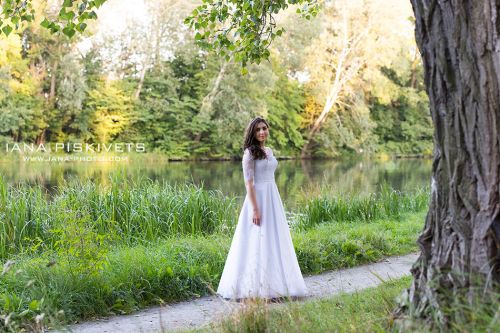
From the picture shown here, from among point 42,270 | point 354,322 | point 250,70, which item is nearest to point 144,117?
point 250,70

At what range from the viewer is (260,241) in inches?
203

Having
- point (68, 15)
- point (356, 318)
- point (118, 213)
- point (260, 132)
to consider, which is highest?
point (68, 15)

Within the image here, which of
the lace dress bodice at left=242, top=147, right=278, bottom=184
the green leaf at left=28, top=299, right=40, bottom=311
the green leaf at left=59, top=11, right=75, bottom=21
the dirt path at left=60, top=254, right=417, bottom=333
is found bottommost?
the dirt path at left=60, top=254, right=417, bottom=333

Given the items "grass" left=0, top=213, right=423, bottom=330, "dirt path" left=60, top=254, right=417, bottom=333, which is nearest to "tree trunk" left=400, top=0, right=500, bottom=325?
"dirt path" left=60, top=254, right=417, bottom=333

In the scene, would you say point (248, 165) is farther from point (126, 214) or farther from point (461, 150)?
point (126, 214)

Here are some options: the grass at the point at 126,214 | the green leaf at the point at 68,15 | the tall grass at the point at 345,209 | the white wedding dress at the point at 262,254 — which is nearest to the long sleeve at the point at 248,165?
the white wedding dress at the point at 262,254

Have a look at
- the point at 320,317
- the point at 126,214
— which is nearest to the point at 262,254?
the point at 320,317

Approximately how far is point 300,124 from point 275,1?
31.8 meters

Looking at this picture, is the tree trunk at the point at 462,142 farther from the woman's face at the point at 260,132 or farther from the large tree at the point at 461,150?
the woman's face at the point at 260,132

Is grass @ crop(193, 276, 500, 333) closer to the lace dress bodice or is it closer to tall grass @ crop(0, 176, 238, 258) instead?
the lace dress bodice

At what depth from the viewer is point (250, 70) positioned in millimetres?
30438

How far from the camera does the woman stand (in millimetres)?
5113

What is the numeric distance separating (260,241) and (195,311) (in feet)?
2.81

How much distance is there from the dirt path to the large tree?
632 millimetres
